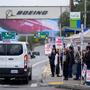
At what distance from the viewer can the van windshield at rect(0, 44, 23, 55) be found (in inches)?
984

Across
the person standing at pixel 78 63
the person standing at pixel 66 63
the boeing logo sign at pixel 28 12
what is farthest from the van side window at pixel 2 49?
the boeing logo sign at pixel 28 12

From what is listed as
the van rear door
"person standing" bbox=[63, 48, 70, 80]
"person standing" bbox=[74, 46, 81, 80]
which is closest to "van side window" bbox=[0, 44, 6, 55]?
the van rear door

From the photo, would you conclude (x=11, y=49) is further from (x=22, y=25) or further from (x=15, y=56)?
(x=22, y=25)

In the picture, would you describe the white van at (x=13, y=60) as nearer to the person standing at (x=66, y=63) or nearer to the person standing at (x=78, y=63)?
the person standing at (x=66, y=63)

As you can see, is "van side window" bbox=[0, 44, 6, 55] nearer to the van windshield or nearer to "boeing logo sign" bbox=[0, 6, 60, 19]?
the van windshield

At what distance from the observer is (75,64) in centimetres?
2705

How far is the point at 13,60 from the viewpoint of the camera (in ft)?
82.3

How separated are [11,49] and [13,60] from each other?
522 millimetres

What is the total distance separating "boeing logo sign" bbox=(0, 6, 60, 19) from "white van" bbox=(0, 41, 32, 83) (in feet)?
387

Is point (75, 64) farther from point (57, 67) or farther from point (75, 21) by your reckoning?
point (75, 21)

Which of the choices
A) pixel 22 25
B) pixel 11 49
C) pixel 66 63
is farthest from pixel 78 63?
pixel 22 25

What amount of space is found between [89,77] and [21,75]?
11.5ft

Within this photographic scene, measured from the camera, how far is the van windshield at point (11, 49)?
2498 cm

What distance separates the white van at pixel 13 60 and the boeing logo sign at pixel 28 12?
118 metres
